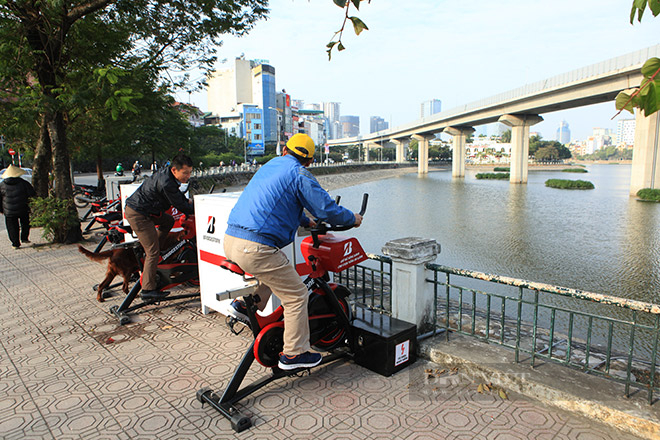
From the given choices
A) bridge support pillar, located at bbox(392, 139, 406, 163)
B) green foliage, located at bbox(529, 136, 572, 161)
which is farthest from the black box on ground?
green foliage, located at bbox(529, 136, 572, 161)

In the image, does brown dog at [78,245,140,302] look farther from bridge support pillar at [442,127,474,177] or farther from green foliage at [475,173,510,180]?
bridge support pillar at [442,127,474,177]

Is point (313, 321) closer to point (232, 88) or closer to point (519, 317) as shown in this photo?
point (519, 317)

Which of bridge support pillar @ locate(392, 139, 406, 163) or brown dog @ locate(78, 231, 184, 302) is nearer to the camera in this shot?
brown dog @ locate(78, 231, 184, 302)

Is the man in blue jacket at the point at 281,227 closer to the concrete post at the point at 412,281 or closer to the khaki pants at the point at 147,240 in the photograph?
the concrete post at the point at 412,281

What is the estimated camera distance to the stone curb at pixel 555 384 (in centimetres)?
283

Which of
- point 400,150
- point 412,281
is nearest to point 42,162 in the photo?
point 412,281

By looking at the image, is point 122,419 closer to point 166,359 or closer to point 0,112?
point 166,359

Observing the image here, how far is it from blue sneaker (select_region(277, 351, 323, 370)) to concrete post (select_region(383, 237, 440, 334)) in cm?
123

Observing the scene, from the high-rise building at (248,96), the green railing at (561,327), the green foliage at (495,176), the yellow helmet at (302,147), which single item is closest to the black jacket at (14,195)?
the yellow helmet at (302,147)

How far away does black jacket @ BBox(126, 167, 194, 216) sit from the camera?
16.1 feet

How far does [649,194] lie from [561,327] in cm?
2632

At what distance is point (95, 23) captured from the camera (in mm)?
9812

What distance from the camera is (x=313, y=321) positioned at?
3.56 meters

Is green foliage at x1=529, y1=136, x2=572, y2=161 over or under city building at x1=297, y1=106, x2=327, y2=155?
under
